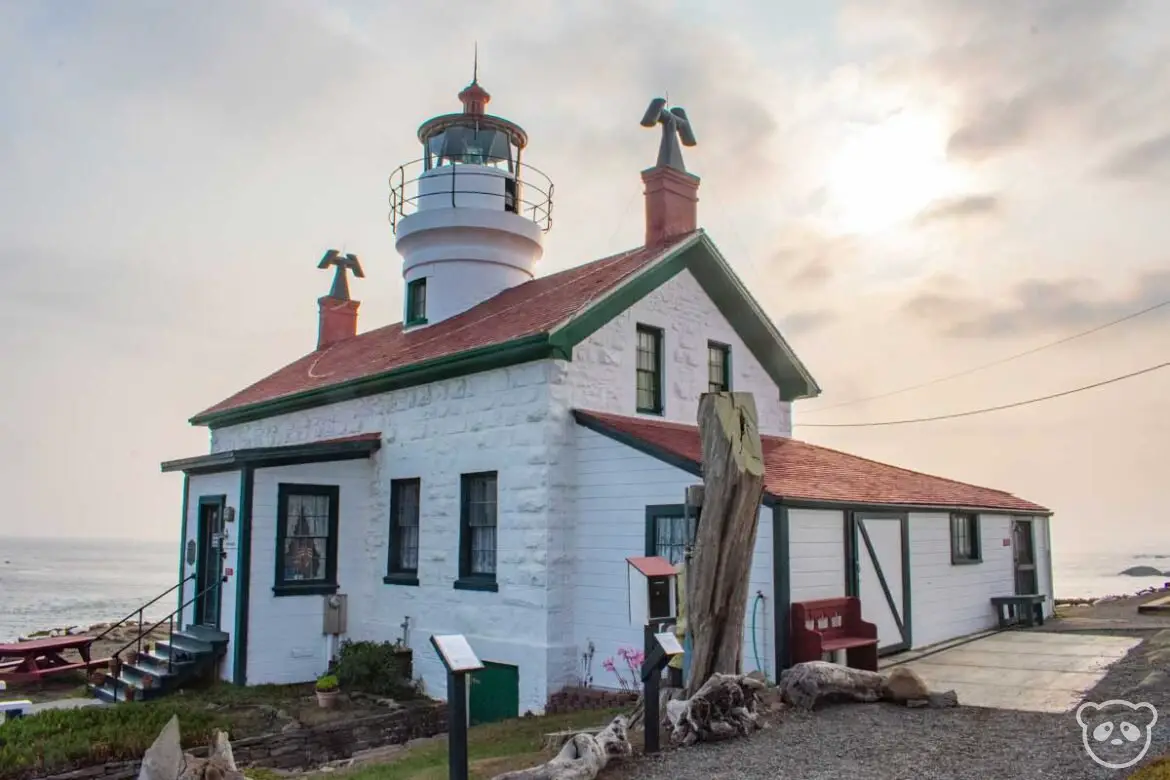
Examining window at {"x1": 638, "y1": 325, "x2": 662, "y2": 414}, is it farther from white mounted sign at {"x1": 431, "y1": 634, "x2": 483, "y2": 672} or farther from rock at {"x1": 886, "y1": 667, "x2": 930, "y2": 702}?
white mounted sign at {"x1": 431, "y1": 634, "x2": 483, "y2": 672}

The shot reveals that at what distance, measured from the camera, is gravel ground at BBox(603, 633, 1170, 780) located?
21.5ft

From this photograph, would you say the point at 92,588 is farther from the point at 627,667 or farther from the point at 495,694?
the point at 627,667

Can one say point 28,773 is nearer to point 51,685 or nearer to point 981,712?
point 51,685

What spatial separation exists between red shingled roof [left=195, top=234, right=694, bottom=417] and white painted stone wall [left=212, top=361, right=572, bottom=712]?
593 mm

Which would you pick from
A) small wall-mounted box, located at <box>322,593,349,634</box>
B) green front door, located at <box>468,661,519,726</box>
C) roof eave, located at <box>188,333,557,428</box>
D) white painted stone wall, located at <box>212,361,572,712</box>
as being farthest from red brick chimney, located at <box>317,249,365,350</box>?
green front door, located at <box>468,661,519,726</box>

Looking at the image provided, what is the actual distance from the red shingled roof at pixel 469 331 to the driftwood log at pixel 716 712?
5.59 m

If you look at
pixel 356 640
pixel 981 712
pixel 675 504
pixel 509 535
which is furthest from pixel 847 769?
pixel 356 640

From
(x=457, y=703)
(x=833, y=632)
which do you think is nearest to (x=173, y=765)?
(x=457, y=703)

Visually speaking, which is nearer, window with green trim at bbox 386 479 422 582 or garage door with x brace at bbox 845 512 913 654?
garage door with x brace at bbox 845 512 913 654

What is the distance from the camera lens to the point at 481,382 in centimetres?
1350

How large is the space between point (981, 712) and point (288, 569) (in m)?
10.1

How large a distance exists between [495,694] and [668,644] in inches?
234

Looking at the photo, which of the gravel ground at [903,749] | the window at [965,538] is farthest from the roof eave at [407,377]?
the window at [965,538]

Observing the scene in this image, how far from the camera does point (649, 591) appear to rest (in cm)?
805
